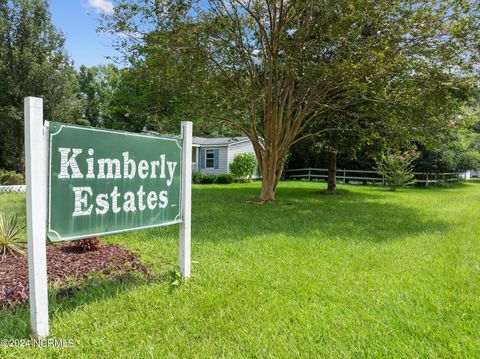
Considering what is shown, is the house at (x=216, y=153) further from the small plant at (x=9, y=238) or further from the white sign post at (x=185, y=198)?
the white sign post at (x=185, y=198)

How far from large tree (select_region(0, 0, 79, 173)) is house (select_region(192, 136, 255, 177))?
969cm

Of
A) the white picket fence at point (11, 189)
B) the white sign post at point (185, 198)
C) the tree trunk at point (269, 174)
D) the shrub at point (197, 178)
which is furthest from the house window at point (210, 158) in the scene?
the white sign post at point (185, 198)

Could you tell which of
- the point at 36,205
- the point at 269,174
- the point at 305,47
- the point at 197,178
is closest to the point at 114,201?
the point at 36,205

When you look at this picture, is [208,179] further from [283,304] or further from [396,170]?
[283,304]

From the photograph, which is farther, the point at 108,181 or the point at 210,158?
the point at 210,158

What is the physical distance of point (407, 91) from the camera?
873 cm

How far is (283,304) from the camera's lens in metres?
3.12

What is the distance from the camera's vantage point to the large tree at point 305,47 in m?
8.04

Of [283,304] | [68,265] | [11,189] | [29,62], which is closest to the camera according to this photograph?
[283,304]

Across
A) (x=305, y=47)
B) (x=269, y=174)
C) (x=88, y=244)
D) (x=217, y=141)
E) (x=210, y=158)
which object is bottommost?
(x=88, y=244)

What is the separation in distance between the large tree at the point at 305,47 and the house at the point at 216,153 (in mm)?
13528

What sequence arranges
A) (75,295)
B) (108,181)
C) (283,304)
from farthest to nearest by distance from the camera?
(75,295) < (283,304) < (108,181)

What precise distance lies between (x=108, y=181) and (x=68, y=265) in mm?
1745

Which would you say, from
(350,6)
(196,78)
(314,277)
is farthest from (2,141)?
(314,277)
